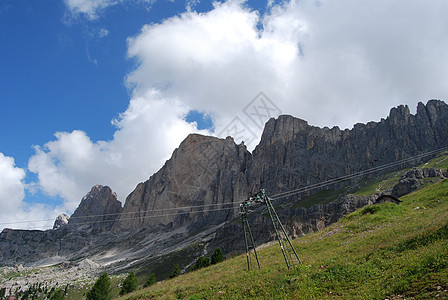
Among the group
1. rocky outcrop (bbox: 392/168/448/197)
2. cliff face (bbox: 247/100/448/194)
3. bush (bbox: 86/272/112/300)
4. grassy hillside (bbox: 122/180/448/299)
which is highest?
cliff face (bbox: 247/100/448/194)

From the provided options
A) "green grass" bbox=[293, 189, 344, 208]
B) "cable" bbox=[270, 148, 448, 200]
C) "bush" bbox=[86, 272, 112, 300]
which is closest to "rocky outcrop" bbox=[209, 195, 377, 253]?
"cable" bbox=[270, 148, 448, 200]

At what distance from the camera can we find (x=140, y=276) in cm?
13438

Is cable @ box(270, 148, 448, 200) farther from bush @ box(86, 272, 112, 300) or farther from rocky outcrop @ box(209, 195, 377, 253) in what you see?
bush @ box(86, 272, 112, 300)

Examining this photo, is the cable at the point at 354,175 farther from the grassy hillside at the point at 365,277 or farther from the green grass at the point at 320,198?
the grassy hillside at the point at 365,277

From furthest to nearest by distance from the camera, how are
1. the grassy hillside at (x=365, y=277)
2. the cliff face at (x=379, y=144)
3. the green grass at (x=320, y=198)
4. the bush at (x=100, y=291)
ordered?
the cliff face at (x=379, y=144), the green grass at (x=320, y=198), the bush at (x=100, y=291), the grassy hillside at (x=365, y=277)

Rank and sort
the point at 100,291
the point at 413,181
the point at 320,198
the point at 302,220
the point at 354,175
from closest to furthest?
1. the point at 100,291
2. the point at 413,181
3. the point at 302,220
4. the point at 320,198
5. the point at 354,175

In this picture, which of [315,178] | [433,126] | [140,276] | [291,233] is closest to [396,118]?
[433,126]

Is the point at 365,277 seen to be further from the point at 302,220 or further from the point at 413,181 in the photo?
the point at 302,220

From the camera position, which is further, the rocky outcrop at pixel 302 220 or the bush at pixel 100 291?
the rocky outcrop at pixel 302 220

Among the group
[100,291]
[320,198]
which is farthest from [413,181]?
[100,291]

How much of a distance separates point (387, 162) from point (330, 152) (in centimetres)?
4097

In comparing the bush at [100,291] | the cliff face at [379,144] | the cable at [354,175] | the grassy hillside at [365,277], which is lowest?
the bush at [100,291]

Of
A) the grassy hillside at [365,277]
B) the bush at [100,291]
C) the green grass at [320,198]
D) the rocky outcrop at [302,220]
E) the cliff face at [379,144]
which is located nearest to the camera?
the grassy hillside at [365,277]

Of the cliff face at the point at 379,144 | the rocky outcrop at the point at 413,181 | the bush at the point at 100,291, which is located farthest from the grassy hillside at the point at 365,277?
the cliff face at the point at 379,144
